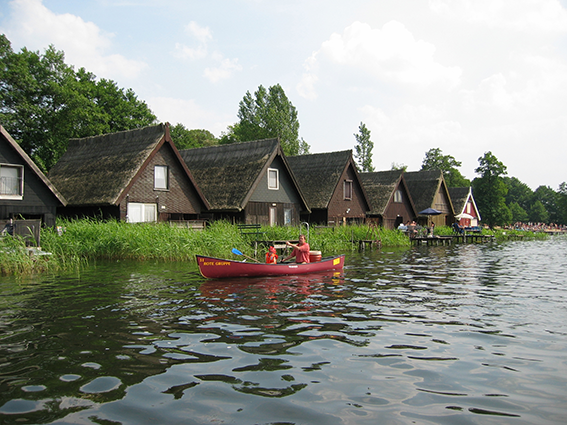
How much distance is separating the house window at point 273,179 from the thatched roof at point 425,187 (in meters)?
25.0

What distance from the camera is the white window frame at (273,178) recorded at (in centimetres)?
3584

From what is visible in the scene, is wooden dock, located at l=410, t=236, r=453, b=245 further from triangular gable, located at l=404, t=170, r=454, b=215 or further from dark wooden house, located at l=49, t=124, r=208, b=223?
dark wooden house, located at l=49, t=124, r=208, b=223

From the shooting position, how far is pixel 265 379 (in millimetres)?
6848

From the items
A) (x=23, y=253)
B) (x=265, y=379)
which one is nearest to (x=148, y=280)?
(x=23, y=253)

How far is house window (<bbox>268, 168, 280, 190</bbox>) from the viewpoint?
35875 millimetres

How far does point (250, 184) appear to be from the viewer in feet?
108

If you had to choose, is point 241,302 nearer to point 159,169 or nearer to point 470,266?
point 470,266

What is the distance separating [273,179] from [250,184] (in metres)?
3.65

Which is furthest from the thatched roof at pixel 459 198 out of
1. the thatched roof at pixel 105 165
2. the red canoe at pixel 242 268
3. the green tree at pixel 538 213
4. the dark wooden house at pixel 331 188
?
the green tree at pixel 538 213

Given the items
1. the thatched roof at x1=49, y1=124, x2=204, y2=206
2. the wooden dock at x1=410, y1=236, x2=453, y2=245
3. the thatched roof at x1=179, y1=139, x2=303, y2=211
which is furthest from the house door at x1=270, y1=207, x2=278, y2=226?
the wooden dock at x1=410, y1=236, x2=453, y2=245

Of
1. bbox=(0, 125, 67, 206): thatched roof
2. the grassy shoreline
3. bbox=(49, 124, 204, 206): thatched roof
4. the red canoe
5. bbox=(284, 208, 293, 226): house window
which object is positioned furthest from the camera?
bbox=(284, 208, 293, 226): house window

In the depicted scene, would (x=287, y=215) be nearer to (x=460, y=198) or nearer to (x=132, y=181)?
(x=132, y=181)

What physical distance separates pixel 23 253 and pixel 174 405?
44.7ft

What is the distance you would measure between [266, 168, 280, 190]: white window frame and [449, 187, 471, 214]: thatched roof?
37225 mm
